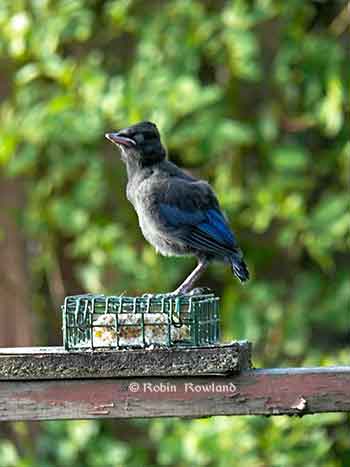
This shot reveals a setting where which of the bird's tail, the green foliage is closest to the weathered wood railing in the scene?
the bird's tail

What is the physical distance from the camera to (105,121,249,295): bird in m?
4.57

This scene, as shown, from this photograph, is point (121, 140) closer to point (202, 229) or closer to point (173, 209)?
point (173, 209)

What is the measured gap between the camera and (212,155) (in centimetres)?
672

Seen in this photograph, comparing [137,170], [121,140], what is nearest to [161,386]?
[121,140]

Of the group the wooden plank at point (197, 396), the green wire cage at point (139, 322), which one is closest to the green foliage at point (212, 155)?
the green wire cage at point (139, 322)

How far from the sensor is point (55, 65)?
661 cm

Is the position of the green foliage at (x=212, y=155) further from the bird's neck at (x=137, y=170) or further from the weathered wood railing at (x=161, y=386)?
the weathered wood railing at (x=161, y=386)

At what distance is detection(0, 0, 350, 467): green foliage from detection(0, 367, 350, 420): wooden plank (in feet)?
9.46

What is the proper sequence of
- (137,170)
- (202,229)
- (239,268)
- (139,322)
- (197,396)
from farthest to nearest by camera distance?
(137,170) → (202,229) → (239,268) → (139,322) → (197,396)

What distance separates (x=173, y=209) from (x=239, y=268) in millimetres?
377

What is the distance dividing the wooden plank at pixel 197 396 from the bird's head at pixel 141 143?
56.7 inches

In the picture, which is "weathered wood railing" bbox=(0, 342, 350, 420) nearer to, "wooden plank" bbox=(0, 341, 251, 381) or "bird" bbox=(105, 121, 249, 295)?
"wooden plank" bbox=(0, 341, 251, 381)

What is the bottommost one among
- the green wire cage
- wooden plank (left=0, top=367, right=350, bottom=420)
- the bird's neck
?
wooden plank (left=0, top=367, right=350, bottom=420)

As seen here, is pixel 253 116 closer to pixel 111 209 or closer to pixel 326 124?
pixel 326 124
